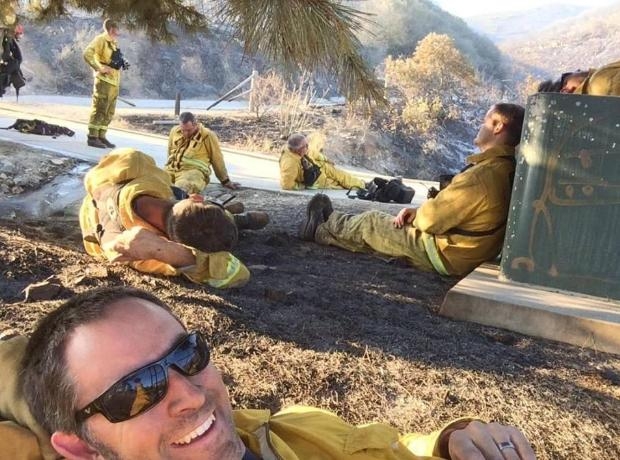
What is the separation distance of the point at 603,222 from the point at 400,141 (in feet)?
54.5

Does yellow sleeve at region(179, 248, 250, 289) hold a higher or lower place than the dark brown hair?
lower

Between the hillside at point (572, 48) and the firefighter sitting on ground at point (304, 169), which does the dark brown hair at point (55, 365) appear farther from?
the hillside at point (572, 48)

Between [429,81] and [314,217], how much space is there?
59.6 feet

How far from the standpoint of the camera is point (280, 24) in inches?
126

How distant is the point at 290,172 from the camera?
26.7 ft

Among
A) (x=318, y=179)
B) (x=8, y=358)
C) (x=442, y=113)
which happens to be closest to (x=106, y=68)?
(x=318, y=179)

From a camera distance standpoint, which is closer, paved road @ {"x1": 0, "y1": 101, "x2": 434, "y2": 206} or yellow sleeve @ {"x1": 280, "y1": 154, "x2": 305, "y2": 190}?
yellow sleeve @ {"x1": 280, "y1": 154, "x2": 305, "y2": 190}

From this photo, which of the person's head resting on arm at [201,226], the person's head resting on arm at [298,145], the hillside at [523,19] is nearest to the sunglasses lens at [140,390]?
the person's head resting on arm at [201,226]

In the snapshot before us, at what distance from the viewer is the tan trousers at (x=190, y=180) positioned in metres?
6.89

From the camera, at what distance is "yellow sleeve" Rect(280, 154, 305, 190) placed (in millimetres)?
8133

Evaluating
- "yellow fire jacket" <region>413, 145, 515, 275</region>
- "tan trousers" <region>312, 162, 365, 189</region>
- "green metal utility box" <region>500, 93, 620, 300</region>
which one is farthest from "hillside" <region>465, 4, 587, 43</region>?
"green metal utility box" <region>500, 93, 620, 300</region>

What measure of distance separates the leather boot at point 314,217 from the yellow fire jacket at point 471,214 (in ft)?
3.41

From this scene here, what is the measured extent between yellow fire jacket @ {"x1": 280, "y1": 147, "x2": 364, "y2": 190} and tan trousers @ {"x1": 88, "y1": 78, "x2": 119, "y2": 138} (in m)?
2.86

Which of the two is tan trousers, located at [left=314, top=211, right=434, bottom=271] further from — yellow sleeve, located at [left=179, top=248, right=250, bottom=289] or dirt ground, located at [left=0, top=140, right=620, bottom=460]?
yellow sleeve, located at [left=179, top=248, right=250, bottom=289]
